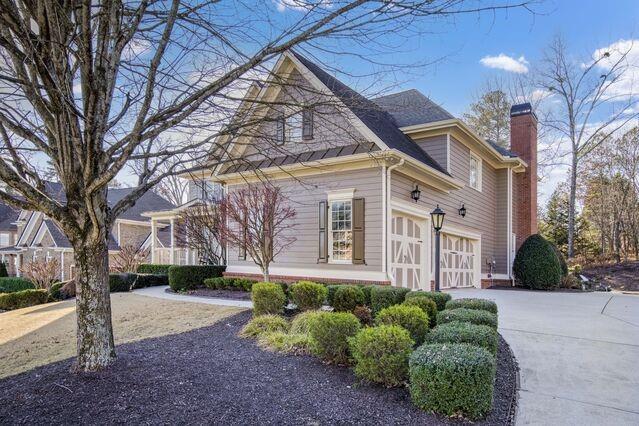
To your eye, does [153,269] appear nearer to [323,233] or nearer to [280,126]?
[323,233]

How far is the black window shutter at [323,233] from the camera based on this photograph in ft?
33.9

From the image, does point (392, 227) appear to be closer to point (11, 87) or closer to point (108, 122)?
point (108, 122)

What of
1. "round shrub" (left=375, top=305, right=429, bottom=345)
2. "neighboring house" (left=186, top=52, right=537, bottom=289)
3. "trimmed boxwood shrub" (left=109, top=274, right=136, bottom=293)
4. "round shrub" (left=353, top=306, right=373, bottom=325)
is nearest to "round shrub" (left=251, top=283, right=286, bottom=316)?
"round shrub" (left=353, top=306, right=373, bottom=325)

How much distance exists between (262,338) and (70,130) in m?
3.43

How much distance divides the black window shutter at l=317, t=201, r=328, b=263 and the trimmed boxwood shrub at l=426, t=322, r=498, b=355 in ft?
19.6

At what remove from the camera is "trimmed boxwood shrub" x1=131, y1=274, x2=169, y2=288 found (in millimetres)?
14788

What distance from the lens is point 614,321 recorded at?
7289mm

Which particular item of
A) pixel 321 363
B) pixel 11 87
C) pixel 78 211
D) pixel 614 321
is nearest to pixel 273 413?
pixel 321 363

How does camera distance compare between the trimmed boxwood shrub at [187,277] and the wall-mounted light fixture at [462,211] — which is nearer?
the trimmed boxwood shrub at [187,277]

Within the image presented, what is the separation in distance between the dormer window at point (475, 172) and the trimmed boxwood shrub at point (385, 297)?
29.6 ft

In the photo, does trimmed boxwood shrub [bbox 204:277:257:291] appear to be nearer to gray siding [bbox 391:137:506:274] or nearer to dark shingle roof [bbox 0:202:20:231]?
gray siding [bbox 391:137:506:274]

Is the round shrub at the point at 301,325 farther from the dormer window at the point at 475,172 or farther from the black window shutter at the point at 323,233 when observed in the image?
the dormer window at the point at 475,172

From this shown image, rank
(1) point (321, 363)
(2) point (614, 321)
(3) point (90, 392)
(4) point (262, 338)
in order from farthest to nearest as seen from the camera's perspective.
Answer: (2) point (614, 321), (4) point (262, 338), (1) point (321, 363), (3) point (90, 392)

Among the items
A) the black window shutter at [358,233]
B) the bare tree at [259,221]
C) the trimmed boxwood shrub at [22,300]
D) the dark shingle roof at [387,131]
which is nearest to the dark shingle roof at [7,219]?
the trimmed boxwood shrub at [22,300]
